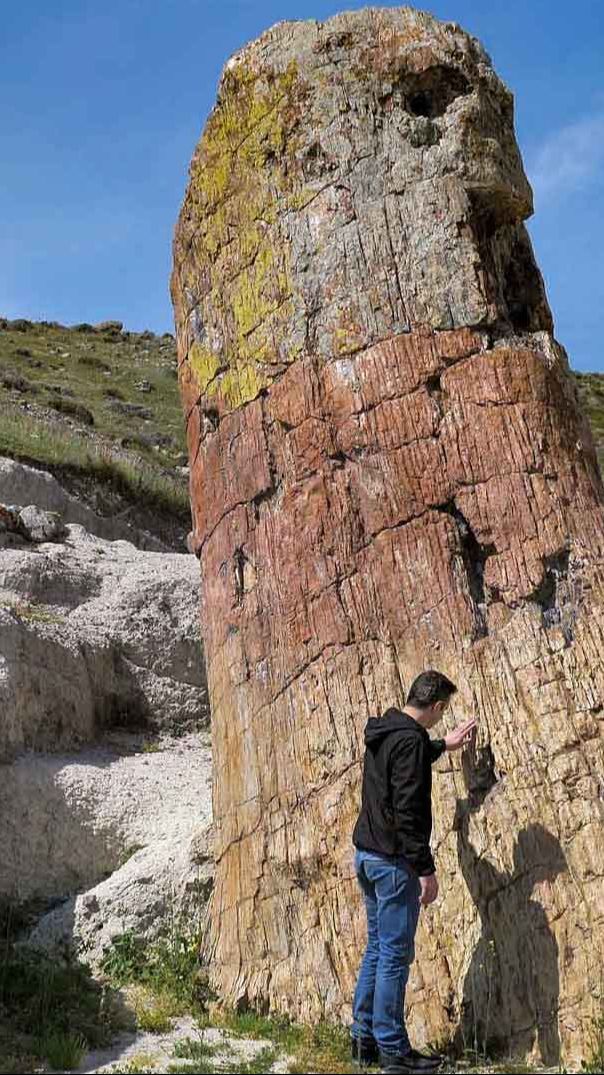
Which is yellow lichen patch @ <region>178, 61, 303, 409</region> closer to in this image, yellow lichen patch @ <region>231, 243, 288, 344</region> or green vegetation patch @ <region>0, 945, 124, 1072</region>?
yellow lichen patch @ <region>231, 243, 288, 344</region>

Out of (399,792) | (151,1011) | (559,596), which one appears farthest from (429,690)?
(151,1011)

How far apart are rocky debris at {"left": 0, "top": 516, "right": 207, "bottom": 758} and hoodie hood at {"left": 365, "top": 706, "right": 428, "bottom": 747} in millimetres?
3354

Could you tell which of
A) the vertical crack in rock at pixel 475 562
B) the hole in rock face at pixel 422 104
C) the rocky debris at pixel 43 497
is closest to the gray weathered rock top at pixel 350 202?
the hole in rock face at pixel 422 104

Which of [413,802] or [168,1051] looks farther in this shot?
[168,1051]

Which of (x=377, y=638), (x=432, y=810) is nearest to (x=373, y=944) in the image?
(x=432, y=810)

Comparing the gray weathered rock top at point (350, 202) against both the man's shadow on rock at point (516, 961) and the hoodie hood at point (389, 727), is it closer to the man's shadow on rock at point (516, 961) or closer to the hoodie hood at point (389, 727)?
the hoodie hood at point (389, 727)

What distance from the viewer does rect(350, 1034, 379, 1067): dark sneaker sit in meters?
5.00

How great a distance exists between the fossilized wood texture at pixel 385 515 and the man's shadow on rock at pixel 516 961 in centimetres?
1

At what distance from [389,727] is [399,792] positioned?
31 cm

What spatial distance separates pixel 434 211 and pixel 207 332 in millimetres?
1671

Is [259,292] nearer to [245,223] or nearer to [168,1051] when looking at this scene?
[245,223]

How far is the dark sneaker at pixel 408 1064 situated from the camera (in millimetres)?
4746

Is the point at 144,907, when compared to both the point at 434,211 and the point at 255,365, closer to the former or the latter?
the point at 255,365

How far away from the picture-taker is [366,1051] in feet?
16.4
